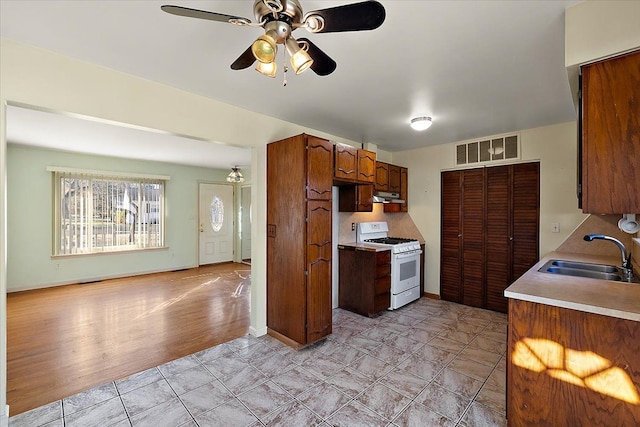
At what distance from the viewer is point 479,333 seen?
328 cm

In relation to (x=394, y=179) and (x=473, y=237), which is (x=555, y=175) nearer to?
(x=473, y=237)

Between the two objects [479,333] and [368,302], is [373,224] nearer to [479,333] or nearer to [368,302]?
[368,302]

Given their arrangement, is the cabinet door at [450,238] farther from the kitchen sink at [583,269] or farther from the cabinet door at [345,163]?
the cabinet door at [345,163]

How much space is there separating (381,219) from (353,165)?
169cm

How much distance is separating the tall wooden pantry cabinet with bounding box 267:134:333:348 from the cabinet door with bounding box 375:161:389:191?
4.54ft

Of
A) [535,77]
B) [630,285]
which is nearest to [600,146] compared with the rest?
[630,285]

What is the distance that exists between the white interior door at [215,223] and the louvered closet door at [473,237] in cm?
566

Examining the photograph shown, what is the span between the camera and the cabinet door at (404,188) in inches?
189

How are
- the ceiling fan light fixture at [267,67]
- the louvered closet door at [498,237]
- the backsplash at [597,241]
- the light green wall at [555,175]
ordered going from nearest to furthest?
1. the ceiling fan light fixture at [267,67]
2. the backsplash at [597,241]
3. the light green wall at [555,175]
4. the louvered closet door at [498,237]

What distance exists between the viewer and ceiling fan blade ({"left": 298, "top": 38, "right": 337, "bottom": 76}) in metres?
1.47

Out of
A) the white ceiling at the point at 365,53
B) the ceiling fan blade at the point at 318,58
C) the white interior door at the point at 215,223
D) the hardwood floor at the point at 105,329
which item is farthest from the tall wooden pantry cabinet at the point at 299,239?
the white interior door at the point at 215,223

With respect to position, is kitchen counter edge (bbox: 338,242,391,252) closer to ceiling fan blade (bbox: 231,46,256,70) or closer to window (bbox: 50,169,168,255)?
ceiling fan blade (bbox: 231,46,256,70)

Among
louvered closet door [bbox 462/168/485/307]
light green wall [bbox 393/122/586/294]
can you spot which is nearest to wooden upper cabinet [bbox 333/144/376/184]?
louvered closet door [bbox 462/168/485/307]

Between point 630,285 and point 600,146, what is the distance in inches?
36.7
